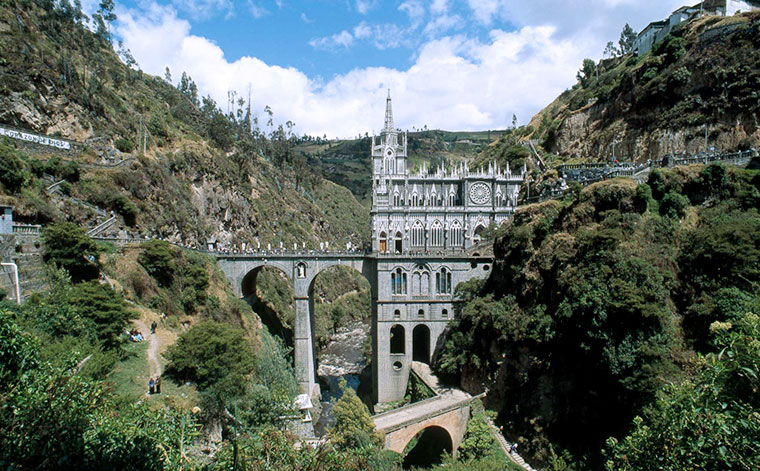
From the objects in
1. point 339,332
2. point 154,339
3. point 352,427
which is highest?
point 154,339

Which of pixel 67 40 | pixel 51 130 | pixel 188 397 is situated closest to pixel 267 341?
pixel 188 397

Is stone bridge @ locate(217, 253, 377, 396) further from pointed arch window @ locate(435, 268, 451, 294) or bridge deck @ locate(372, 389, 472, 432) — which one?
bridge deck @ locate(372, 389, 472, 432)

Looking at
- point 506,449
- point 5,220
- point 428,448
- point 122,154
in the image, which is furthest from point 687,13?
point 5,220

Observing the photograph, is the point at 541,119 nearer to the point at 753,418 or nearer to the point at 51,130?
the point at 51,130

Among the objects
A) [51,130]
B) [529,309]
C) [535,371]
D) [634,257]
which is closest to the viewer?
[634,257]

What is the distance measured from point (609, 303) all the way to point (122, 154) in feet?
163

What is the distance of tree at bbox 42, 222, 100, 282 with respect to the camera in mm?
27594

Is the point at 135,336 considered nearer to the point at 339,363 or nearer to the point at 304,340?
the point at 304,340

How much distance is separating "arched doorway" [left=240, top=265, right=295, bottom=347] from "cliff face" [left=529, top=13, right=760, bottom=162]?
4274cm

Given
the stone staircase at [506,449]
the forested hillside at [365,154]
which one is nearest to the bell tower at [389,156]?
the stone staircase at [506,449]

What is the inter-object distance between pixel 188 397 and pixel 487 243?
32.1 metres

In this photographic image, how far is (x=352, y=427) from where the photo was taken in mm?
23312

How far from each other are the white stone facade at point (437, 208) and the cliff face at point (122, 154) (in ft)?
73.6

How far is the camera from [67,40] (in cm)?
5881
